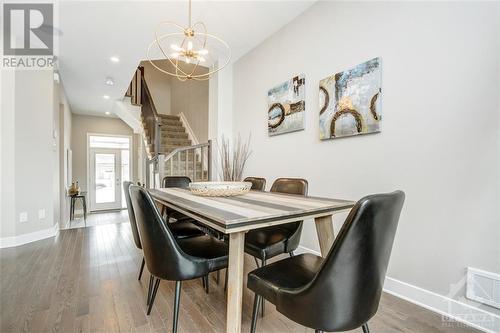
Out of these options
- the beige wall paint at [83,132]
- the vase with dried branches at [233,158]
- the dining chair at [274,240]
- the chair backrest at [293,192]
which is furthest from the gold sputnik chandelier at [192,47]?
the beige wall paint at [83,132]

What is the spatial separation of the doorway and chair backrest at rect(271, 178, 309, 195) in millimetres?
6441

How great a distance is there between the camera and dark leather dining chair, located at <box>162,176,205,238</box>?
2.09m

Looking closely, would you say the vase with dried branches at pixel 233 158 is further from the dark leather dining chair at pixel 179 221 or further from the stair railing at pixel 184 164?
the dark leather dining chair at pixel 179 221

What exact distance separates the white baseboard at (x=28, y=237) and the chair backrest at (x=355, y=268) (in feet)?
12.3

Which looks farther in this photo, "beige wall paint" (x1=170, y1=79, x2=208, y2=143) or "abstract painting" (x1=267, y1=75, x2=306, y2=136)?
"beige wall paint" (x1=170, y1=79, x2=208, y2=143)

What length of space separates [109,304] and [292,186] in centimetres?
163

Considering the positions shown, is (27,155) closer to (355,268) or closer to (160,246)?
(160,246)

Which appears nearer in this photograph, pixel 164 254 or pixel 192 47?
pixel 164 254

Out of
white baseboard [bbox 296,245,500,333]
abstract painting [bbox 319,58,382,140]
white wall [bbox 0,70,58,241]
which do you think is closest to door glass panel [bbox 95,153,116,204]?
white wall [bbox 0,70,58,241]

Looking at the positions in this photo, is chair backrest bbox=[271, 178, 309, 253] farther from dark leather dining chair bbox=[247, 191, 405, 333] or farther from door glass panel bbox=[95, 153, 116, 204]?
door glass panel bbox=[95, 153, 116, 204]

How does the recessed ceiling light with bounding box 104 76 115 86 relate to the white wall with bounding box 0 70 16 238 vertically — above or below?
above

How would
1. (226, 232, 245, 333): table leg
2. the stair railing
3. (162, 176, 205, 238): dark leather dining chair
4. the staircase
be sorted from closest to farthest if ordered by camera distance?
(226, 232, 245, 333): table leg, (162, 176, 205, 238): dark leather dining chair, the stair railing, the staircase

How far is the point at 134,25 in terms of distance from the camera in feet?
9.30

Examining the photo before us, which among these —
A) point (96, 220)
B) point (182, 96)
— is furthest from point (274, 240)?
point (182, 96)
